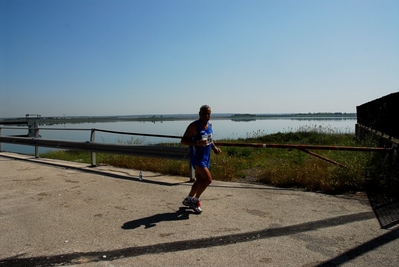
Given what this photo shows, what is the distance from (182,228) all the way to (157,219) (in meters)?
0.56

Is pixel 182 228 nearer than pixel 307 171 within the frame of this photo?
Yes

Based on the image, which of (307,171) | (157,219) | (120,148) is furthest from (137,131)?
(157,219)

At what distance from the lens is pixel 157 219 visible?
5.14 metres

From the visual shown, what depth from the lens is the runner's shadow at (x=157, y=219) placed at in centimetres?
487

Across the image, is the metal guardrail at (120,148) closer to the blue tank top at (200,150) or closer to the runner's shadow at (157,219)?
the blue tank top at (200,150)

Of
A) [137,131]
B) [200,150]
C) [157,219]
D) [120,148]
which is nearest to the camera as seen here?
[157,219]

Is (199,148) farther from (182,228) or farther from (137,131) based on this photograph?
(137,131)

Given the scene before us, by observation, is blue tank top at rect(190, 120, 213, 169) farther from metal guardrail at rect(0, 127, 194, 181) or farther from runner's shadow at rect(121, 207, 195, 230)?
metal guardrail at rect(0, 127, 194, 181)

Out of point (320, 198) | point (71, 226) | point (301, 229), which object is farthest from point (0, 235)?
point (320, 198)

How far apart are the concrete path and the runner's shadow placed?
1cm

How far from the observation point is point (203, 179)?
5660 millimetres

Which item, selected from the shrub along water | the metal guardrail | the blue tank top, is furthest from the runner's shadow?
the shrub along water

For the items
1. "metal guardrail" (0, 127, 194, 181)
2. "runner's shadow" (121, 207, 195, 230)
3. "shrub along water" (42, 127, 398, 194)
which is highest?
"metal guardrail" (0, 127, 194, 181)

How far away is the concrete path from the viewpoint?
3777mm
